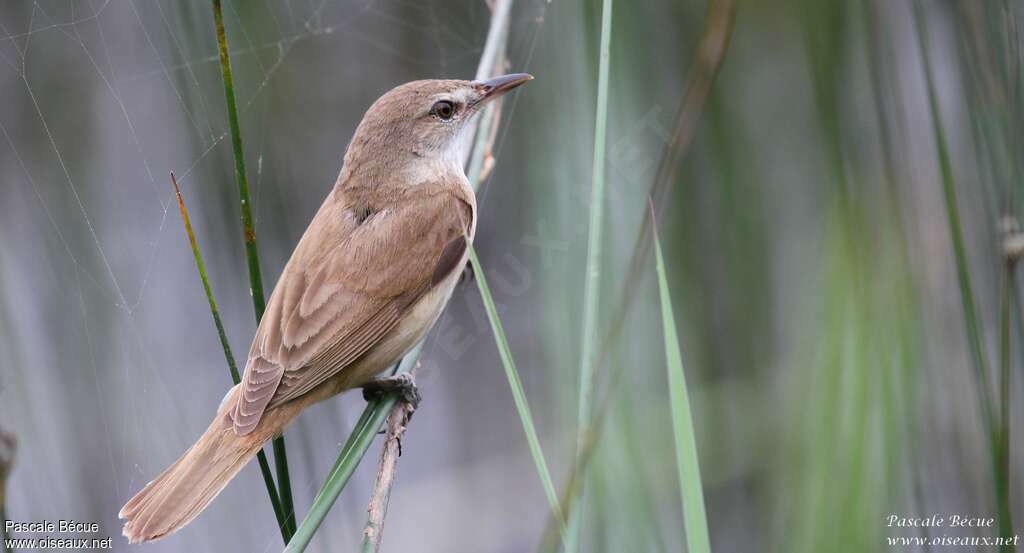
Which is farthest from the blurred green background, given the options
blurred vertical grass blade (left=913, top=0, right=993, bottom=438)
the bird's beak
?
the bird's beak

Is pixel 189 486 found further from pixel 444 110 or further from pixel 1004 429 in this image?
pixel 1004 429

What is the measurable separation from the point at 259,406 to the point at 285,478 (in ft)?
1.77

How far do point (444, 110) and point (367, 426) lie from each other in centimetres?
134

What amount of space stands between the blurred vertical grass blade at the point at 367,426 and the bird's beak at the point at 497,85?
0.03 metres

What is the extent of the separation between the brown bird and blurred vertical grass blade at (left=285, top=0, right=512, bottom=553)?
0.25 ft

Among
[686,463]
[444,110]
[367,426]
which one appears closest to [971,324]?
[686,463]

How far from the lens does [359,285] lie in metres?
2.87

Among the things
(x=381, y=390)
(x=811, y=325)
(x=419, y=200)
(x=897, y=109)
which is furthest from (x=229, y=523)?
(x=897, y=109)

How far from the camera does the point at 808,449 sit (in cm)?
176

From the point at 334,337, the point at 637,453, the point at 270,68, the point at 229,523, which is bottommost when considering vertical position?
the point at 229,523

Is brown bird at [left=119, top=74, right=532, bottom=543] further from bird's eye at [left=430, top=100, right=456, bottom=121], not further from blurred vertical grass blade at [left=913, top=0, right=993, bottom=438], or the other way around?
blurred vertical grass blade at [left=913, top=0, right=993, bottom=438]

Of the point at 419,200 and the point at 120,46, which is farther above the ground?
the point at 120,46

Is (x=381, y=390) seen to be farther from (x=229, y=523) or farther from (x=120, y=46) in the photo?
(x=120, y=46)

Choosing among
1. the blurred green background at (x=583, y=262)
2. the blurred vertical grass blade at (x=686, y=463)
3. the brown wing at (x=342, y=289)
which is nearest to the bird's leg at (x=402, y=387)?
the brown wing at (x=342, y=289)
